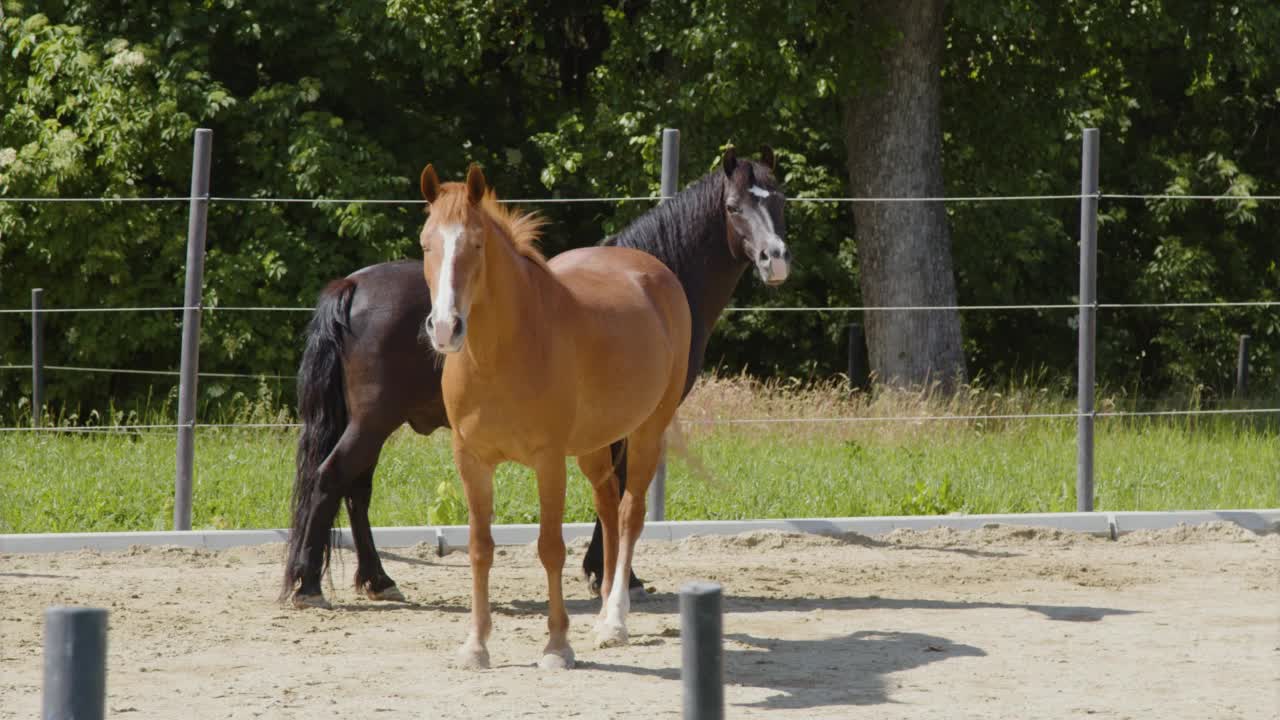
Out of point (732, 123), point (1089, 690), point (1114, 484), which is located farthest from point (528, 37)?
point (1089, 690)

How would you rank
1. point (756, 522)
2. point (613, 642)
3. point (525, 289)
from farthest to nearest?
point (756, 522)
point (613, 642)
point (525, 289)

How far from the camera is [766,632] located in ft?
21.2

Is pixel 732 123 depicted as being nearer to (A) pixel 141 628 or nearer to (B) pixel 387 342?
(B) pixel 387 342

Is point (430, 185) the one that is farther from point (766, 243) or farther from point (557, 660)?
point (766, 243)

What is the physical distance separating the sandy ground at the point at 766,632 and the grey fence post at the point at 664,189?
0.38 meters

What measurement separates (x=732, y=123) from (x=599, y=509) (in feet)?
30.2

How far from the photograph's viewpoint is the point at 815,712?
5.07m

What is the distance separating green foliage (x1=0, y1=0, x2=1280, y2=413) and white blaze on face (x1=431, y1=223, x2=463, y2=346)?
335 inches

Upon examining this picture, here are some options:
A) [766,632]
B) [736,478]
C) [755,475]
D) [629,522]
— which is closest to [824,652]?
[766,632]

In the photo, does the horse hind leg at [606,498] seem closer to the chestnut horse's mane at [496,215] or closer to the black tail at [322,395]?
the chestnut horse's mane at [496,215]

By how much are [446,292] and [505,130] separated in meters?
12.6

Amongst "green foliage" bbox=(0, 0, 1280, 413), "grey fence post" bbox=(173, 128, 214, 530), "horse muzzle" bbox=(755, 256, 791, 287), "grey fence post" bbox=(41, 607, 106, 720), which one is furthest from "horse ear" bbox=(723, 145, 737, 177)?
"green foliage" bbox=(0, 0, 1280, 413)

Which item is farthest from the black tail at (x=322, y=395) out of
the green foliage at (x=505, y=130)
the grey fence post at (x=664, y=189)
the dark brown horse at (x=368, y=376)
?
the green foliage at (x=505, y=130)

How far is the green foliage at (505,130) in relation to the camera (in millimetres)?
14219
